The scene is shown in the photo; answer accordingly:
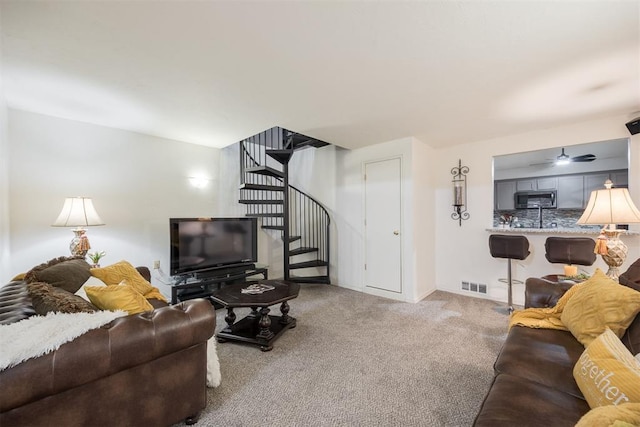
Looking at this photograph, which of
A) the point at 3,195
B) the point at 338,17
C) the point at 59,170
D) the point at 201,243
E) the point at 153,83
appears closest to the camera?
the point at 338,17

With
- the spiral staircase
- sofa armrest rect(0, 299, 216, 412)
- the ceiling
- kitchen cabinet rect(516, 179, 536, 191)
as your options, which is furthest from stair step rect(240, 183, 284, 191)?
kitchen cabinet rect(516, 179, 536, 191)

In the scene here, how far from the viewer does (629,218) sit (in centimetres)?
190

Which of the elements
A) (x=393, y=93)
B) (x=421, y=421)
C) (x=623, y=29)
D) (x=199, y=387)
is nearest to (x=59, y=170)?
(x=199, y=387)

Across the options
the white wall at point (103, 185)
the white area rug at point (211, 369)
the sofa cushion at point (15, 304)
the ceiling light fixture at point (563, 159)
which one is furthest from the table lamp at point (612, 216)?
the white wall at point (103, 185)

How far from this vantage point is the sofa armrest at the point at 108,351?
3.12 feet

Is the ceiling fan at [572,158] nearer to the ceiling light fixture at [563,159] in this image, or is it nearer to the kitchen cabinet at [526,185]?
the ceiling light fixture at [563,159]

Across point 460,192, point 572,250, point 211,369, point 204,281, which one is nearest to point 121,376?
point 211,369

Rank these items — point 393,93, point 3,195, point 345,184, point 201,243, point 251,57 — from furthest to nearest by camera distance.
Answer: point 345,184
point 201,243
point 3,195
point 393,93
point 251,57

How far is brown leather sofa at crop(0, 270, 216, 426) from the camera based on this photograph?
3.20 ft

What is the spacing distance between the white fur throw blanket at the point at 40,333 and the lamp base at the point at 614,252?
3376mm

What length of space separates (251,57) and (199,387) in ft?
6.88

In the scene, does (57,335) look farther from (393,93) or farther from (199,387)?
(393,93)

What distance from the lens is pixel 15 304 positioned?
1.27 metres

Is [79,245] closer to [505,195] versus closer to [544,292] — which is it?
[544,292]
